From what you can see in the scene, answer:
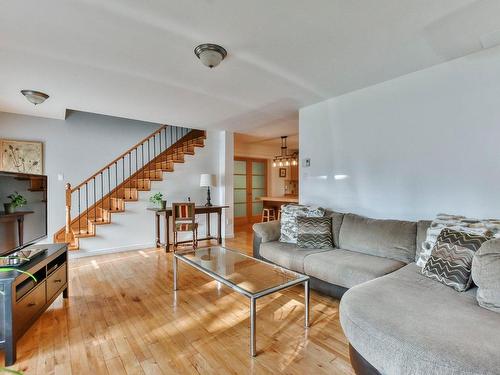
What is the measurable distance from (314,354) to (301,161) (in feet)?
9.11

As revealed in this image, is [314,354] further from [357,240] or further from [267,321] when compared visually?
[357,240]

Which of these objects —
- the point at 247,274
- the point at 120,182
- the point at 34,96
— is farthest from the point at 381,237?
the point at 120,182

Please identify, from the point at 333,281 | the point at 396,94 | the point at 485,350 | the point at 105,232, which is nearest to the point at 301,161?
the point at 396,94

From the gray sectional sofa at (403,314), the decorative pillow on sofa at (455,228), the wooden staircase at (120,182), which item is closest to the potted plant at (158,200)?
the wooden staircase at (120,182)

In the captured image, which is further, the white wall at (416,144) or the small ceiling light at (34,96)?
the small ceiling light at (34,96)

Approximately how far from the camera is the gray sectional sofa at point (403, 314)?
1.12 m

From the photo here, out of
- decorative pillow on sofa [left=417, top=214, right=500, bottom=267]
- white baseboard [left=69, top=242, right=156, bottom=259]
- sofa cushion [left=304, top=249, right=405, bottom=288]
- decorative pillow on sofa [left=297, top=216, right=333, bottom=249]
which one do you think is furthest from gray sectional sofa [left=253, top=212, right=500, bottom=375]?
white baseboard [left=69, top=242, right=156, bottom=259]

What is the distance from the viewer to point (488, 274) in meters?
1.54

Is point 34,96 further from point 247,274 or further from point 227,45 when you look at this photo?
point 247,274

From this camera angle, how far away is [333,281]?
2.41 meters

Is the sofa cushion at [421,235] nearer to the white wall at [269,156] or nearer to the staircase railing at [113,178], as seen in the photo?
the staircase railing at [113,178]

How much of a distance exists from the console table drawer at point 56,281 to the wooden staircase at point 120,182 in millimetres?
1868

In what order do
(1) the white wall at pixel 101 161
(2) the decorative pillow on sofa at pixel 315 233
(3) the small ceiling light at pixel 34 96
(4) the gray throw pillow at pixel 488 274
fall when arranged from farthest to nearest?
(1) the white wall at pixel 101 161 < (3) the small ceiling light at pixel 34 96 < (2) the decorative pillow on sofa at pixel 315 233 < (4) the gray throw pillow at pixel 488 274

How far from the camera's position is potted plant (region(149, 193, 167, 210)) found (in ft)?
15.5
